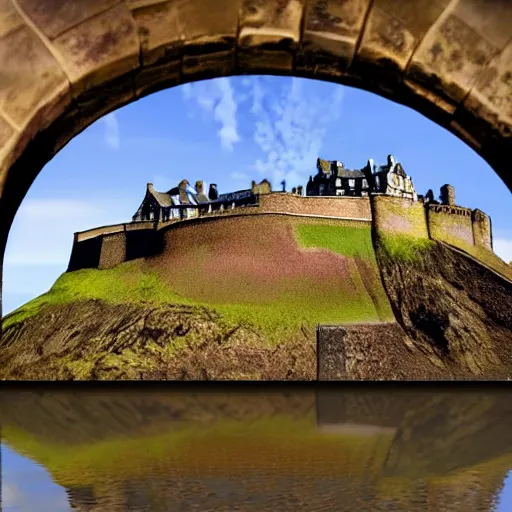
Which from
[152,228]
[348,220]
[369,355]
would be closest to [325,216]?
[348,220]

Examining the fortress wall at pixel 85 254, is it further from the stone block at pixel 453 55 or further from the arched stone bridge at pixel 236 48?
the stone block at pixel 453 55

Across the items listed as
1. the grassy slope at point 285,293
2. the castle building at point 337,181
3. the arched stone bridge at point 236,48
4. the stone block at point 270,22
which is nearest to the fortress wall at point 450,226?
the grassy slope at point 285,293

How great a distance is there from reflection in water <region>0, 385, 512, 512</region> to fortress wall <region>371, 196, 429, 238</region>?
36.1ft

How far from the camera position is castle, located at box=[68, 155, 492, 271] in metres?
55.8

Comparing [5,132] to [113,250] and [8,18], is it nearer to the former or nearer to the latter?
[8,18]

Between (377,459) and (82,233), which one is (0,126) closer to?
(377,459)

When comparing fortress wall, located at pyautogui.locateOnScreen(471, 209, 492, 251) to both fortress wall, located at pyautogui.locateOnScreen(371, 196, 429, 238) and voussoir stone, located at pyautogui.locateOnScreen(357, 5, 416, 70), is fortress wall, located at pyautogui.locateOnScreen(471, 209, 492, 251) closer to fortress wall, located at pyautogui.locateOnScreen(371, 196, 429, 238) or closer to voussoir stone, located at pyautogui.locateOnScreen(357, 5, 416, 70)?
fortress wall, located at pyautogui.locateOnScreen(371, 196, 429, 238)

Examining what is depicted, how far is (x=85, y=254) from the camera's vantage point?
199 feet

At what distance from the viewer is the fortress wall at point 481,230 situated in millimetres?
59156

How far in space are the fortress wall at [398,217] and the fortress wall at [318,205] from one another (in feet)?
2.43

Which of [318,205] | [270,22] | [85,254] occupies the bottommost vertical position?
[270,22]

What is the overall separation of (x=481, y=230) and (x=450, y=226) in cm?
362

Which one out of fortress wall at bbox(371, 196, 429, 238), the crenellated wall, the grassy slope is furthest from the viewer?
fortress wall at bbox(371, 196, 429, 238)

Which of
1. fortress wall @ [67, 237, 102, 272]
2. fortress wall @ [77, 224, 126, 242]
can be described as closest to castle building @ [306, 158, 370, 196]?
fortress wall @ [77, 224, 126, 242]
